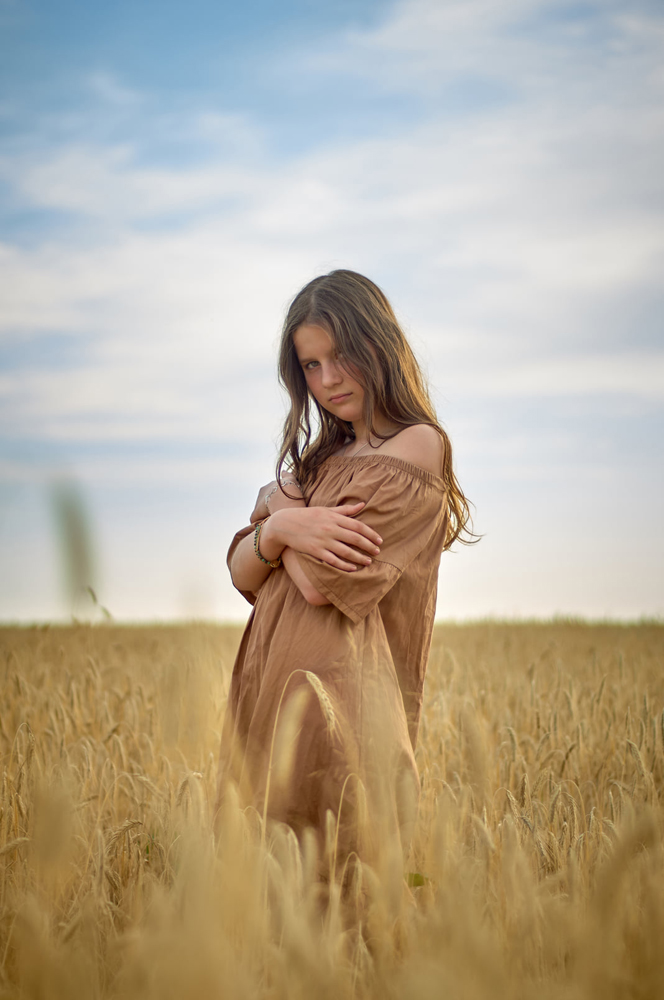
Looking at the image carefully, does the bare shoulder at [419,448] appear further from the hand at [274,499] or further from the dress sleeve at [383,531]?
the hand at [274,499]

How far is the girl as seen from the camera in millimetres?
1677

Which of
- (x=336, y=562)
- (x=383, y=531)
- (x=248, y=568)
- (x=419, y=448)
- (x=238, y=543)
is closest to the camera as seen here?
(x=336, y=562)

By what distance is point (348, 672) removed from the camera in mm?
1721

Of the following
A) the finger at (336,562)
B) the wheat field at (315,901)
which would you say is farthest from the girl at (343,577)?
the wheat field at (315,901)

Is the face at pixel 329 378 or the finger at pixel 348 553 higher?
the face at pixel 329 378

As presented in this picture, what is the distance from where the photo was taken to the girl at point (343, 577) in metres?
1.68

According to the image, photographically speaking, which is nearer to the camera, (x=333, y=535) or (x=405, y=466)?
(x=333, y=535)

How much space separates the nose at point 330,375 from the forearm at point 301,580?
45cm

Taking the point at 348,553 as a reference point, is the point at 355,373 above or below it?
above

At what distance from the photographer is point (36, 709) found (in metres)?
3.79

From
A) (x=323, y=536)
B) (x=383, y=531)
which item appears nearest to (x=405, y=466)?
(x=383, y=531)

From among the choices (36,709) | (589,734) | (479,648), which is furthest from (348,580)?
(479,648)

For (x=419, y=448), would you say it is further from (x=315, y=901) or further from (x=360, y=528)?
(x=315, y=901)

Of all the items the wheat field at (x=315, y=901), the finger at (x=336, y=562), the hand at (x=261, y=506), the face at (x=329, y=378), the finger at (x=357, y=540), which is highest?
the face at (x=329, y=378)
